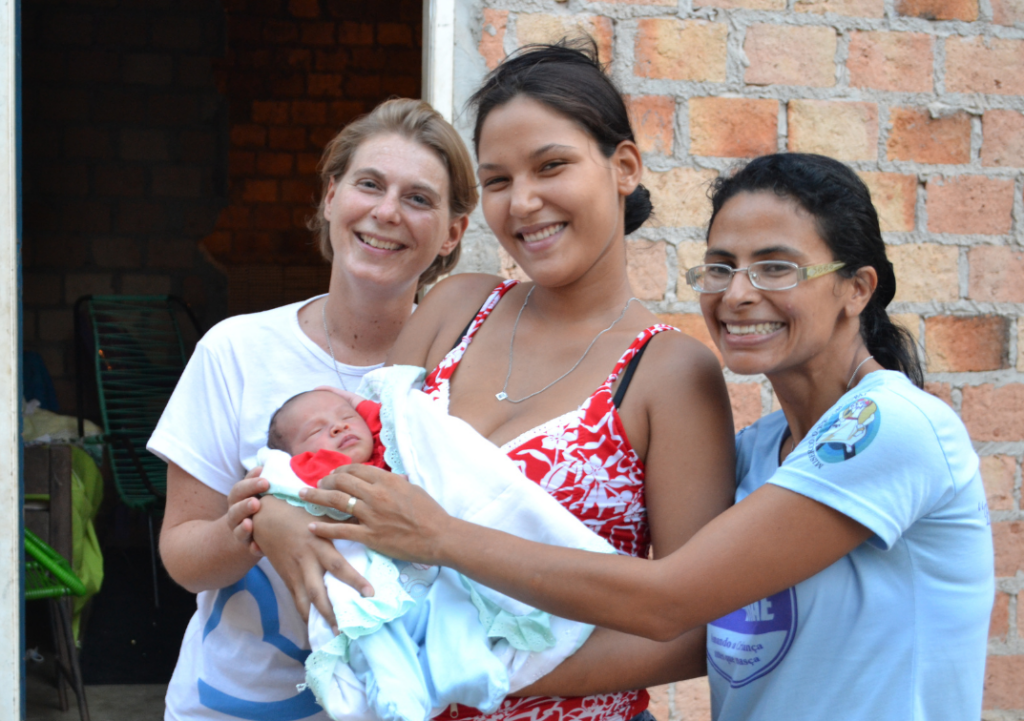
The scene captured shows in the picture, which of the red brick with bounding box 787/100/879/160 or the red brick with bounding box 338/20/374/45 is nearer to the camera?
the red brick with bounding box 787/100/879/160

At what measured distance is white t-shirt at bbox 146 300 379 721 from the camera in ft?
5.58

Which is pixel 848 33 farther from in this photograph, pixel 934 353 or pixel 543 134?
pixel 543 134

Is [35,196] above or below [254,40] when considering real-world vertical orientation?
below

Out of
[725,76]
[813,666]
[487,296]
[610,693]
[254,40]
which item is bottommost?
[610,693]

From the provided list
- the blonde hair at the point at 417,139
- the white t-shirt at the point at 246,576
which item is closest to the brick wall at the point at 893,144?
the blonde hair at the point at 417,139

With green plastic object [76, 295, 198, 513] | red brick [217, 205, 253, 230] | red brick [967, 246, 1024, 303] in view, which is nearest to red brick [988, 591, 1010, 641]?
red brick [967, 246, 1024, 303]

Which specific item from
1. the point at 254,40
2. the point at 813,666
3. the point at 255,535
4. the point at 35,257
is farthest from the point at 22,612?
the point at 254,40

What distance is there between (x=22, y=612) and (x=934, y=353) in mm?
2789

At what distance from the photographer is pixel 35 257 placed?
6754mm

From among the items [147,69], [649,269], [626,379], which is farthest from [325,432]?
[147,69]

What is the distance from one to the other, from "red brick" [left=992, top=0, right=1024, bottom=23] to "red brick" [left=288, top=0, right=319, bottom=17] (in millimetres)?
5788

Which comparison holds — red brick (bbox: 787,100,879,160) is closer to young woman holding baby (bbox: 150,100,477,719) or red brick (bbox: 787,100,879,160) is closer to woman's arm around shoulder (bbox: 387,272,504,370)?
young woman holding baby (bbox: 150,100,477,719)

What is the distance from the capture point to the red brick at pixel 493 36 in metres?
2.47

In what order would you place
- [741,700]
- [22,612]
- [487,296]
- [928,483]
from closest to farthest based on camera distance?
1. [928,483]
2. [741,700]
3. [487,296]
4. [22,612]
